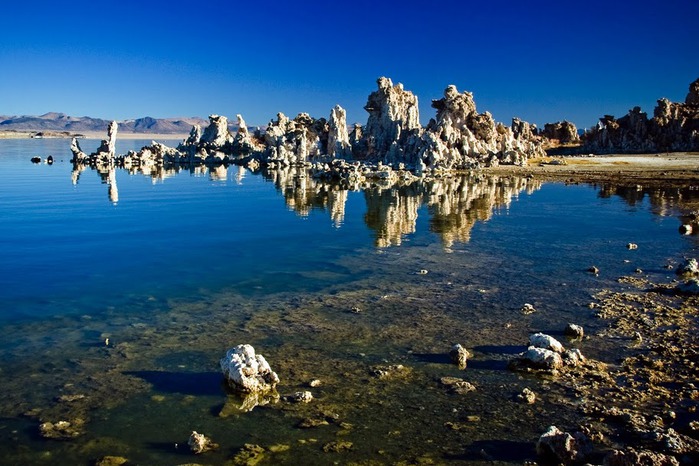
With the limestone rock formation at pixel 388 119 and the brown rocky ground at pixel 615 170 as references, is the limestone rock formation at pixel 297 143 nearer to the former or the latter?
the limestone rock formation at pixel 388 119

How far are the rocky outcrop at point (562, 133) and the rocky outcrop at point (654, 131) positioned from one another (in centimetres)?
1243

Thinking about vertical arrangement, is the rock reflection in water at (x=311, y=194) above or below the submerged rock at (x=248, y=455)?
above

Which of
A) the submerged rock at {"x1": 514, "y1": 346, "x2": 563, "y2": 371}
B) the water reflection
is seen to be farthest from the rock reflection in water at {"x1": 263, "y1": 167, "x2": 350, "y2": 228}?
the submerged rock at {"x1": 514, "y1": 346, "x2": 563, "y2": 371}

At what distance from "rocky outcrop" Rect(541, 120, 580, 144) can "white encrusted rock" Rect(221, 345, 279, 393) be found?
11327 cm

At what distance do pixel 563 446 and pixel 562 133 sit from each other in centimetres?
11697

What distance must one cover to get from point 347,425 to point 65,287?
10.5 m

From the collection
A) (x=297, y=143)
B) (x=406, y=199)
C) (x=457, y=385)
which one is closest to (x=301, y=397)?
(x=457, y=385)

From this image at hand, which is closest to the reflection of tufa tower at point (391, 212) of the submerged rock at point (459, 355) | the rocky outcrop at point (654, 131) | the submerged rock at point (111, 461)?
the submerged rock at point (459, 355)

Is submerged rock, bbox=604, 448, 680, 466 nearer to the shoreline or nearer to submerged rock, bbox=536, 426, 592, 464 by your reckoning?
submerged rock, bbox=536, 426, 592, 464

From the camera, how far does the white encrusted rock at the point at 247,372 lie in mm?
8586

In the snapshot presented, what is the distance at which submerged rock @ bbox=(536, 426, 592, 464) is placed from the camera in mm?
6734

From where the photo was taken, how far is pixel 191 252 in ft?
63.6

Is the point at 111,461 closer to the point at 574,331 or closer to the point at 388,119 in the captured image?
the point at 574,331

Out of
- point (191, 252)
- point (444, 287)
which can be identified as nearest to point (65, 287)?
point (191, 252)
